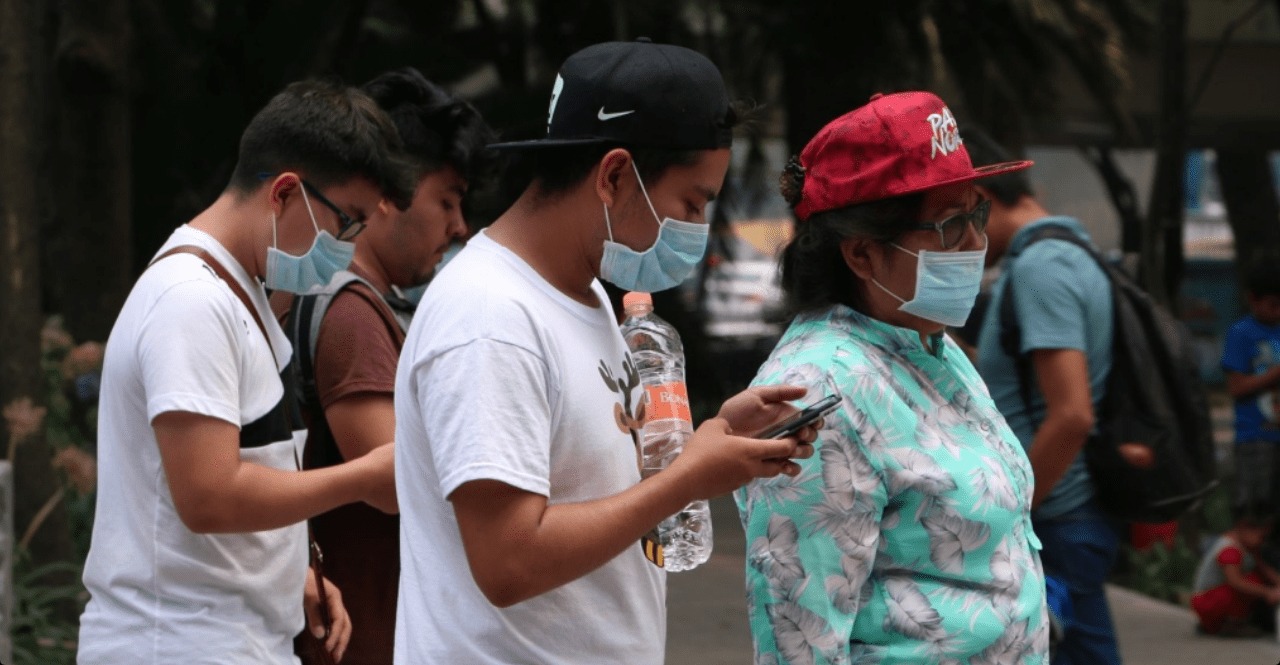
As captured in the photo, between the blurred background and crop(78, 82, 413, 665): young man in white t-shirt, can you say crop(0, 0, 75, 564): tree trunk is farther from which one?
crop(78, 82, 413, 665): young man in white t-shirt

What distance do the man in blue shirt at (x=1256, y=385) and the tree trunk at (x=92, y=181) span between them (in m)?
5.63

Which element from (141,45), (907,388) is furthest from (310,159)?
(141,45)

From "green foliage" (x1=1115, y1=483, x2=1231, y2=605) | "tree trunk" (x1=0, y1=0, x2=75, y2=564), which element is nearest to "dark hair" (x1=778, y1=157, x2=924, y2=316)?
"tree trunk" (x1=0, y1=0, x2=75, y2=564)

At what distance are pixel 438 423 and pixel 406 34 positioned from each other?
12829mm

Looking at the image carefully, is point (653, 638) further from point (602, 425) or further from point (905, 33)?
point (905, 33)

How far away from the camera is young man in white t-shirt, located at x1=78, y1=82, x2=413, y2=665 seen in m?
2.82

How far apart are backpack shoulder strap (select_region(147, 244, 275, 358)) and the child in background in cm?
592

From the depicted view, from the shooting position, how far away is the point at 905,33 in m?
13.8

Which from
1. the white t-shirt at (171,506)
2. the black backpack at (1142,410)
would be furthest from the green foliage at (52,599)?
the black backpack at (1142,410)

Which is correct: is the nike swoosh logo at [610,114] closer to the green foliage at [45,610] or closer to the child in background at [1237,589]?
the green foliage at [45,610]

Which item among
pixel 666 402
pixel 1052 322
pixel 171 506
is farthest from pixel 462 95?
pixel 666 402

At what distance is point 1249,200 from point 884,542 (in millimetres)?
16934

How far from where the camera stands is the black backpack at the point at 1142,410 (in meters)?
4.65

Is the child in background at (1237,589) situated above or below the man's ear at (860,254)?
below
